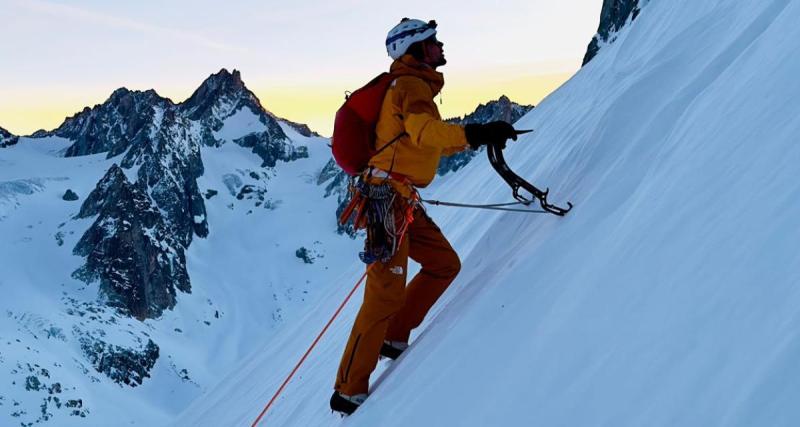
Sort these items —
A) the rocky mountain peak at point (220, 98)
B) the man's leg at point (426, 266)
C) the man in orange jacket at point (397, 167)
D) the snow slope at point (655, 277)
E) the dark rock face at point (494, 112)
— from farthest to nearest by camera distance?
the rocky mountain peak at point (220, 98)
the dark rock face at point (494, 112)
the man's leg at point (426, 266)
the man in orange jacket at point (397, 167)
the snow slope at point (655, 277)

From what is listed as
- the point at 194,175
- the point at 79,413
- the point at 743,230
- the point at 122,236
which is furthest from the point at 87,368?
the point at 743,230

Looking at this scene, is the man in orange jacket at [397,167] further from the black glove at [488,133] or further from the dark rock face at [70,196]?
the dark rock face at [70,196]

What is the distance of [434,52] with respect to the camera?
497 cm

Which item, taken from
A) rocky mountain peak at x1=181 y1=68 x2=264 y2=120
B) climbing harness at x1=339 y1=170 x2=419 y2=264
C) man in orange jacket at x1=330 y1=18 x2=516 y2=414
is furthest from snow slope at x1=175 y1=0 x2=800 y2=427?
rocky mountain peak at x1=181 y1=68 x2=264 y2=120

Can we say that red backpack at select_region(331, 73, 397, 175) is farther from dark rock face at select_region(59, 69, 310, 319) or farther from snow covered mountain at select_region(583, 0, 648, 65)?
dark rock face at select_region(59, 69, 310, 319)

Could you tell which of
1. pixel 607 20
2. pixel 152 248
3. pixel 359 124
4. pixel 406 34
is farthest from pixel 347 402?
pixel 152 248

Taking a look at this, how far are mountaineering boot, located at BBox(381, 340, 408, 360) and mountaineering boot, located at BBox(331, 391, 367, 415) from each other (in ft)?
2.05

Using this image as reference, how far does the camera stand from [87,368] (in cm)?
8569

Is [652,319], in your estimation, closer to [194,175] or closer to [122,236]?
[122,236]

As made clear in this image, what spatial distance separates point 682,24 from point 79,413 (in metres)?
80.8

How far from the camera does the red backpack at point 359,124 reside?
493 cm

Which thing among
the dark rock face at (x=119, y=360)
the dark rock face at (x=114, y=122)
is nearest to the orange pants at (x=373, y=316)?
the dark rock face at (x=119, y=360)

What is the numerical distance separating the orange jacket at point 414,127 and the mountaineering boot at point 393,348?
4.11 feet

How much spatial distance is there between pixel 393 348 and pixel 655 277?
2.83 meters
